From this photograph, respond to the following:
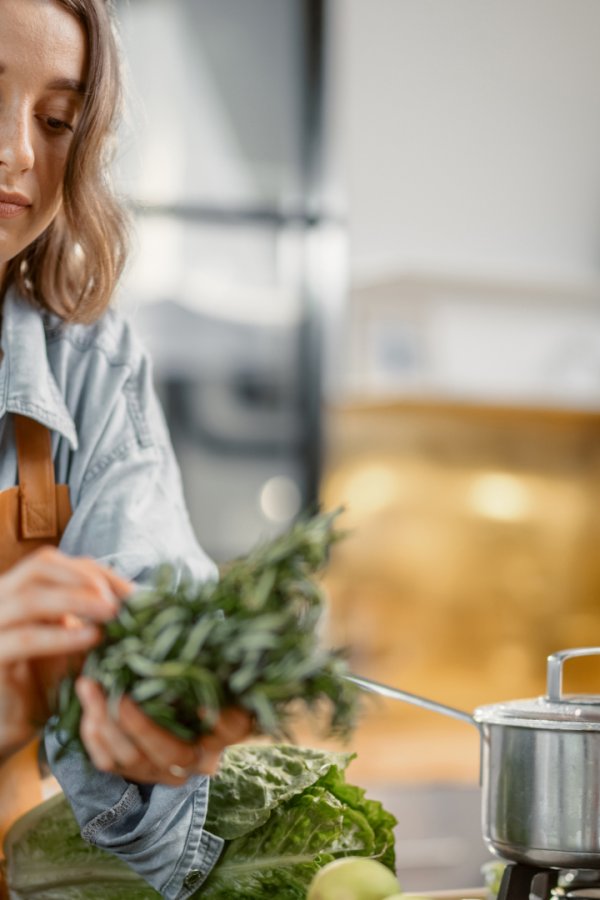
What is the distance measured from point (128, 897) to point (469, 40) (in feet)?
10.2

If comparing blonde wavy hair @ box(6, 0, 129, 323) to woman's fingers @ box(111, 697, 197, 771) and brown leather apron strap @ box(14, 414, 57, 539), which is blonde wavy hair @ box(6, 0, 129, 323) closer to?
brown leather apron strap @ box(14, 414, 57, 539)

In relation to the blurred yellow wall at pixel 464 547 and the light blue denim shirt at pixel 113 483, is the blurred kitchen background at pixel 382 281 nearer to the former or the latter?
the blurred yellow wall at pixel 464 547

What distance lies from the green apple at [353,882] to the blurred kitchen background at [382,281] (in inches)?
104

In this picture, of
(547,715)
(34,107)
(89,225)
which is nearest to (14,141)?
(34,107)

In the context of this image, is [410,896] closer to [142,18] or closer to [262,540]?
[262,540]

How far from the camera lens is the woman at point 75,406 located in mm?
921

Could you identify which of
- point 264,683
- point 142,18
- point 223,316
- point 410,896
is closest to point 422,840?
point 223,316

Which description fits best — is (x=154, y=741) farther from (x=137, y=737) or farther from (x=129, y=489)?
(x=129, y=489)

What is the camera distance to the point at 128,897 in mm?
978

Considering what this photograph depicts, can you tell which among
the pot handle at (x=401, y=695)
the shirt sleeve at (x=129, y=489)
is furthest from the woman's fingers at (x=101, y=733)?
the shirt sleeve at (x=129, y=489)

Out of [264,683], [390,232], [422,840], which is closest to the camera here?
[264,683]

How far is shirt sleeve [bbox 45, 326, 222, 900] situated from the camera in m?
0.93

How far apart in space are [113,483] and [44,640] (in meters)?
0.39

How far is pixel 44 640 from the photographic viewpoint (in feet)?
2.21
